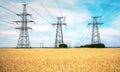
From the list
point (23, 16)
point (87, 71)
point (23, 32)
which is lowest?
point (87, 71)

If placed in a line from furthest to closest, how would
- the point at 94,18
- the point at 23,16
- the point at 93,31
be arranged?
1. the point at 94,18
2. the point at 93,31
3. the point at 23,16

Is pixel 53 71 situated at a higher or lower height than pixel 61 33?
lower

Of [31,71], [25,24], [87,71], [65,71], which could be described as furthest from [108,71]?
[25,24]

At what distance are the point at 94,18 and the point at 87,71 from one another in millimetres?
66520

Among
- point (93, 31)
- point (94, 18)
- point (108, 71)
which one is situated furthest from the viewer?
point (94, 18)

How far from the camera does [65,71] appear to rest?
9.06 metres

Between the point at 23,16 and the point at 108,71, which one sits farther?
the point at 23,16

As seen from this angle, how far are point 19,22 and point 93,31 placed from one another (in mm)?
23985

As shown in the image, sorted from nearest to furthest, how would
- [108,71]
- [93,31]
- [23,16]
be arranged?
1. [108,71]
2. [23,16]
3. [93,31]

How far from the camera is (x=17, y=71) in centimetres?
898

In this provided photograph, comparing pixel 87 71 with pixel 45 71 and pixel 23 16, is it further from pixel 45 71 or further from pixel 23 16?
pixel 23 16

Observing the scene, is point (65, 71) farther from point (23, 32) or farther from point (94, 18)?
point (94, 18)

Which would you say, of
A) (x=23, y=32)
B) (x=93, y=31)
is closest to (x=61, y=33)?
(x=93, y=31)

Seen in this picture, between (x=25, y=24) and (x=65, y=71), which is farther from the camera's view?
(x=25, y=24)
